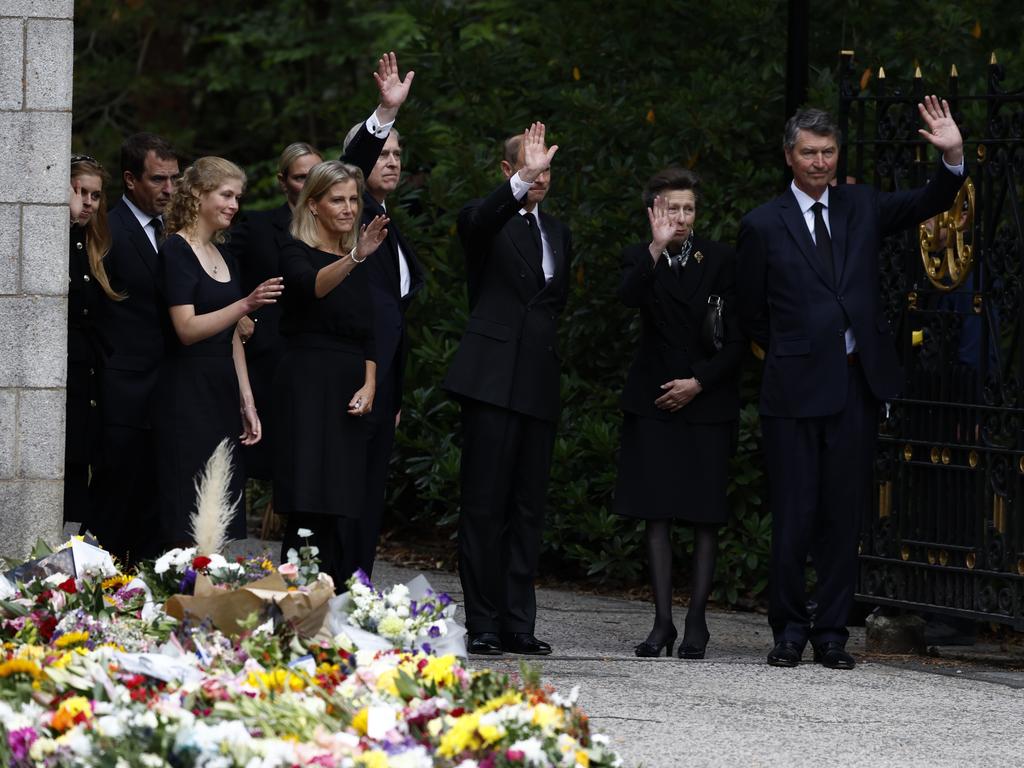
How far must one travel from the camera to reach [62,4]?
7.22 metres

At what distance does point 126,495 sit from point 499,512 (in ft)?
5.07

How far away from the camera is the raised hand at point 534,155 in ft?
25.1

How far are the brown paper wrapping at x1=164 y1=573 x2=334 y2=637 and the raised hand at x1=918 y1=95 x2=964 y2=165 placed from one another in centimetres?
372

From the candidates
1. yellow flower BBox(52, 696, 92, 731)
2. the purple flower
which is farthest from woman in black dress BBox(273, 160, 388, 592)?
the purple flower

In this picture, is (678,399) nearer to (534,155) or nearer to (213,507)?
(534,155)

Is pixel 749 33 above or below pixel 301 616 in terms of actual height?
above

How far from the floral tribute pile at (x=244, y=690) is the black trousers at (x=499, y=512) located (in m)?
2.29

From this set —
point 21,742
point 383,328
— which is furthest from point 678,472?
point 21,742

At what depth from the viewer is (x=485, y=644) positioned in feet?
25.5

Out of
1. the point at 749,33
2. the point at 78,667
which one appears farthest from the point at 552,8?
the point at 78,667

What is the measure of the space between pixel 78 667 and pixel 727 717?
250 centimetres

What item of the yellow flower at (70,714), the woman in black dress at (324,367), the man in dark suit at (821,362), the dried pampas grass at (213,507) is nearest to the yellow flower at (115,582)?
the dried pampas grass at (213,507)

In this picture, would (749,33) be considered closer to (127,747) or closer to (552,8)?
(552,8)

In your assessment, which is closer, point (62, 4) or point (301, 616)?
point (301, 616)
